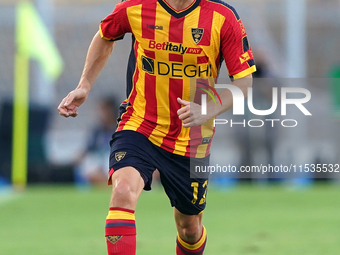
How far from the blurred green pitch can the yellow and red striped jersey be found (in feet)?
4.98

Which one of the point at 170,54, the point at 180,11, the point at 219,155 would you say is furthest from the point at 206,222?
the point at 219,155

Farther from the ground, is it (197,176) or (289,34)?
(289,34)

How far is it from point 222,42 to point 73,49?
→ 452 inches

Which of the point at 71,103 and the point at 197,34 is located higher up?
the point at 197,34

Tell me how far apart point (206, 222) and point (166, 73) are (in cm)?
338

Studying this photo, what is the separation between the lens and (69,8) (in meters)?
14.2

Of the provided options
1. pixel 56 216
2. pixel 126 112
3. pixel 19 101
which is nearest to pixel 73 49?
pixel 19 101

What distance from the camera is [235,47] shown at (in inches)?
156

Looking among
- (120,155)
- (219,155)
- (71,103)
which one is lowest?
(219,155)

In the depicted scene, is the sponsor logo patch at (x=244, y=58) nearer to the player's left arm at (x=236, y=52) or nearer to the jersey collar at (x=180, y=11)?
the player's left arm at (x=236, y=52)

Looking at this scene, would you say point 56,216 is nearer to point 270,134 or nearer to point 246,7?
point 270,134

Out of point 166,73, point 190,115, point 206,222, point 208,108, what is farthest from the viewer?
point 206,222

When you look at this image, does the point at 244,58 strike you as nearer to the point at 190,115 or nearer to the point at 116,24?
the point at 190,115

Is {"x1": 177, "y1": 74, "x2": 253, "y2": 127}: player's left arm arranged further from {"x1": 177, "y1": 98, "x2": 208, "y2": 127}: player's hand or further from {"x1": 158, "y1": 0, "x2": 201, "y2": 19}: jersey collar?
{"x1": 158, "y1": 0, "x2": 201, "y2": 19}: jersey collar
